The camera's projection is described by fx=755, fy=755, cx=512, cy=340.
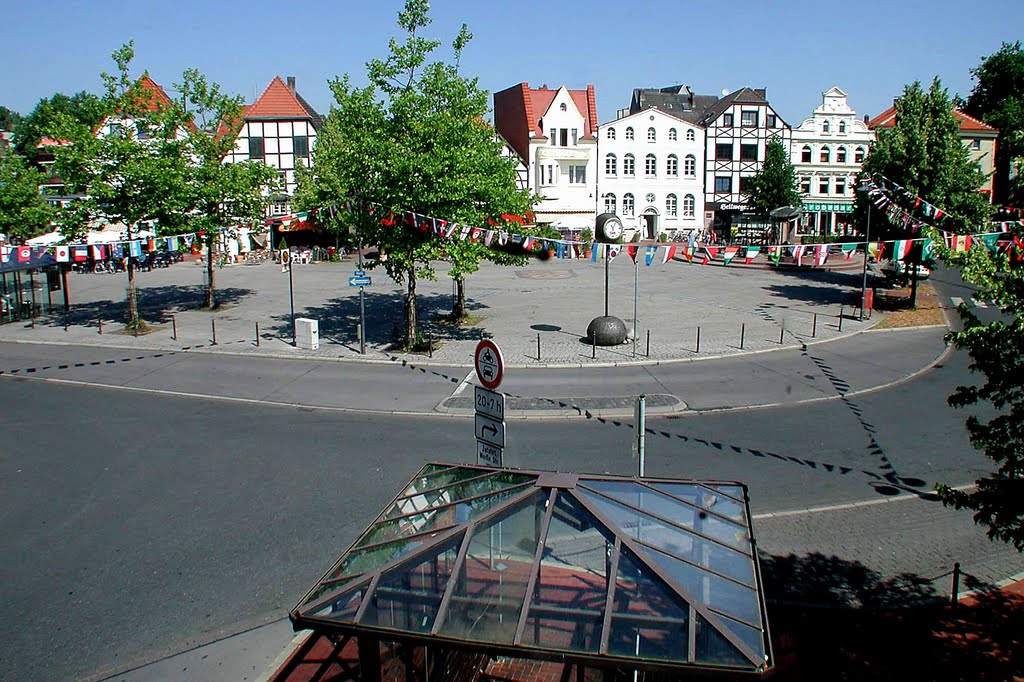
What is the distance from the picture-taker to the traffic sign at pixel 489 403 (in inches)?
382

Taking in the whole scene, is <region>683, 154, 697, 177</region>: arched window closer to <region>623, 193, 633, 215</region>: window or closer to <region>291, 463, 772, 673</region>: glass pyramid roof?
<region>623, 193, 633, 215</region>: window

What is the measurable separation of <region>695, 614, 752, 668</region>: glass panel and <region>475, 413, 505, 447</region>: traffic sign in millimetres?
4366

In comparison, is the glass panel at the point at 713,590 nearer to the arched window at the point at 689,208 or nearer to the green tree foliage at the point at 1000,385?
the green tree foliage at the point at 1000,385

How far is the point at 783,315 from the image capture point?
1207 inches

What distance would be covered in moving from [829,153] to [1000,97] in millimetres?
25660

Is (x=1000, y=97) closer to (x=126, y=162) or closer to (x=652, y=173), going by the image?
(x=652, y=173)

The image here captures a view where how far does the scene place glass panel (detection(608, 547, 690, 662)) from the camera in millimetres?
5562

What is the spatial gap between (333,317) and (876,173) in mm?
22780

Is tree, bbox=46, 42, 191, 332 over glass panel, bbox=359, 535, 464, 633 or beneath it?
over

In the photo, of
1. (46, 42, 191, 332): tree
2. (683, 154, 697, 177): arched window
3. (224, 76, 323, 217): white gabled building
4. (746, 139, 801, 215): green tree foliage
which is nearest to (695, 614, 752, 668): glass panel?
(46, 42, 191, 332): tree

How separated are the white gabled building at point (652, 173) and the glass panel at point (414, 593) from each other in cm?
6068

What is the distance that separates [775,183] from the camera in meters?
60.6

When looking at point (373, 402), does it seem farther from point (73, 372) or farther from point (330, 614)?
point (330, 614)

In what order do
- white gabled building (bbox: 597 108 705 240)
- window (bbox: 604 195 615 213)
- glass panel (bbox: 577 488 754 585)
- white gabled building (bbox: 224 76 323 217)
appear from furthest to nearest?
window (bbox: 604 195 615 213) < white gabled building (bbox: 597 108 705 240) < white gabled building (bbox: 224 76 323 217) < glass panel (bbox: 577 488 754 585)
